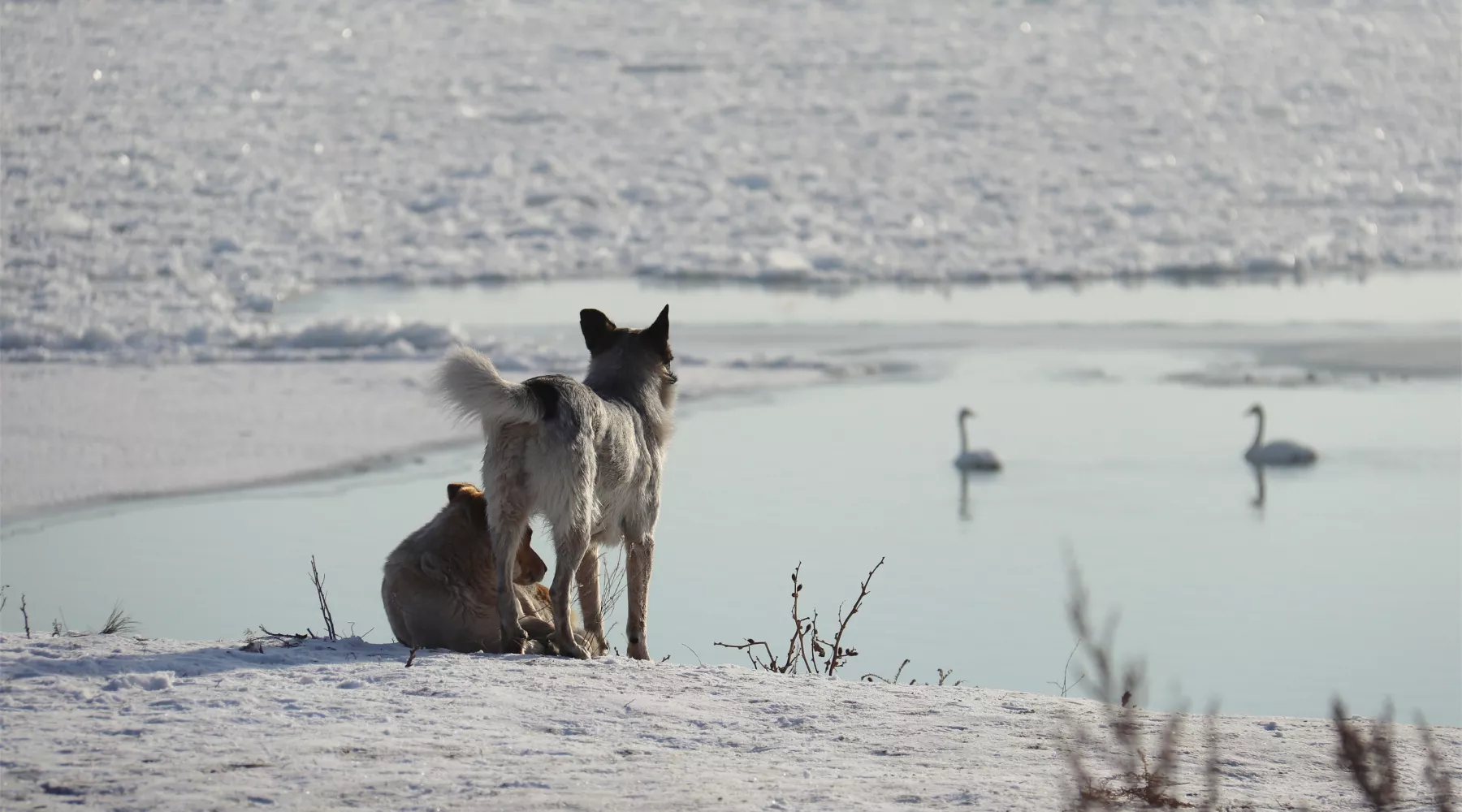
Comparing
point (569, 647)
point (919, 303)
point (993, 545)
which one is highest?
point (919, 303)

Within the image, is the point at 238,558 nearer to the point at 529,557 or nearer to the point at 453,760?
the point at 529,557

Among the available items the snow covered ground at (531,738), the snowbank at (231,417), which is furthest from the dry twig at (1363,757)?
the snowbank at (231,417)

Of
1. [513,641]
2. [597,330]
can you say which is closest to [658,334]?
[597,330]

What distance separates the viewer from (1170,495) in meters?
12.0

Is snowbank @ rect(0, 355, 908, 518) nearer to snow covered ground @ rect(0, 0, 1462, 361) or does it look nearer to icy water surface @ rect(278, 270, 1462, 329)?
snow covered ground @ rect(0, 0, 1462, 361)

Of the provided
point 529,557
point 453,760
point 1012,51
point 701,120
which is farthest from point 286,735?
point 1012,51

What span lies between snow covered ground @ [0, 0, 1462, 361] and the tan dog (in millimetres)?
12019

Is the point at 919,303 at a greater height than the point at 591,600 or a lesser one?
greater

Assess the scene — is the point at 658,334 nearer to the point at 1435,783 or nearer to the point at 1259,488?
the point at 1435,783

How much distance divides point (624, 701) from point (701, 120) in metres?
27.4

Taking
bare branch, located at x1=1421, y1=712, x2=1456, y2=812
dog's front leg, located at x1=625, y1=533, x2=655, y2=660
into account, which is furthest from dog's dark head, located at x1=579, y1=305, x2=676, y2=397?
bare branch, located at x1=1421, y1=712, x2=1456, y2=812

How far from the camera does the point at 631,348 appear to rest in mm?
6531

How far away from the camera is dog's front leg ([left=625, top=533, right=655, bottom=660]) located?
20.5 feet

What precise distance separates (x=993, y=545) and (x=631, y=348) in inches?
→ 182
